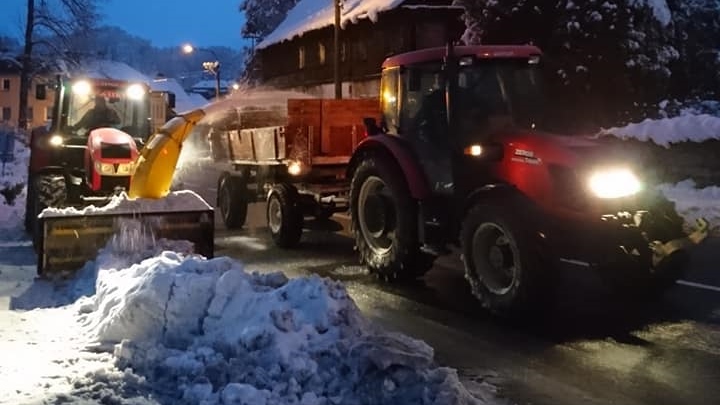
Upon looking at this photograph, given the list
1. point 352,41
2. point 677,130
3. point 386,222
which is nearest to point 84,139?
point 386,222

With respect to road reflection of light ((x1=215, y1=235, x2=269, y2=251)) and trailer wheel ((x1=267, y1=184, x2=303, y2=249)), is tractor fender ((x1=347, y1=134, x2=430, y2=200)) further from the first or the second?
road reflection of light ((x1=215, y1=235, x2=269, y2=251))

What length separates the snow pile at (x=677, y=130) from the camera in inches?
688

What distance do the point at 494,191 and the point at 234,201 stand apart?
7.58 metres

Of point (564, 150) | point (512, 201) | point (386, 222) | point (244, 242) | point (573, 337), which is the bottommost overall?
point (573, 337)

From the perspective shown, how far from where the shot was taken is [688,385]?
5.99 metres

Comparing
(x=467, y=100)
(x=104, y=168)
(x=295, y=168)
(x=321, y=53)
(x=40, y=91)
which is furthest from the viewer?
(x=321, y=53)

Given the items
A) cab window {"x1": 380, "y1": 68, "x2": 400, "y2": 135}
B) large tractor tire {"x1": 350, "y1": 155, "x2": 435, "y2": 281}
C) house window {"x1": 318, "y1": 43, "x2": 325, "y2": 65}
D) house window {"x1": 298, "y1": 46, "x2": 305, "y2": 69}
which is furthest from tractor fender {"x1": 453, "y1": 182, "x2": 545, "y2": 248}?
house window {"x1": 298, "y1": 46, "x2": 305, "y2": 69}

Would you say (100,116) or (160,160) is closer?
(160,160)

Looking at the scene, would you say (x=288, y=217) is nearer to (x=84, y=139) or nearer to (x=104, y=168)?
(x=104, y=168)

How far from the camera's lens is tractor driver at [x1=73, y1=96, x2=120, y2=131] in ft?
41.2

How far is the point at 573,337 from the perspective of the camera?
7.24m

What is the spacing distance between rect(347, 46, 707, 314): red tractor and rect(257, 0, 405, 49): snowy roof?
77.4ft

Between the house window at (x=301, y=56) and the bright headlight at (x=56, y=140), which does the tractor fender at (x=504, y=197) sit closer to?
the bright headlight at (x=56, y=140)

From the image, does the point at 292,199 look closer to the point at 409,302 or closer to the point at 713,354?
the point at 409,302
